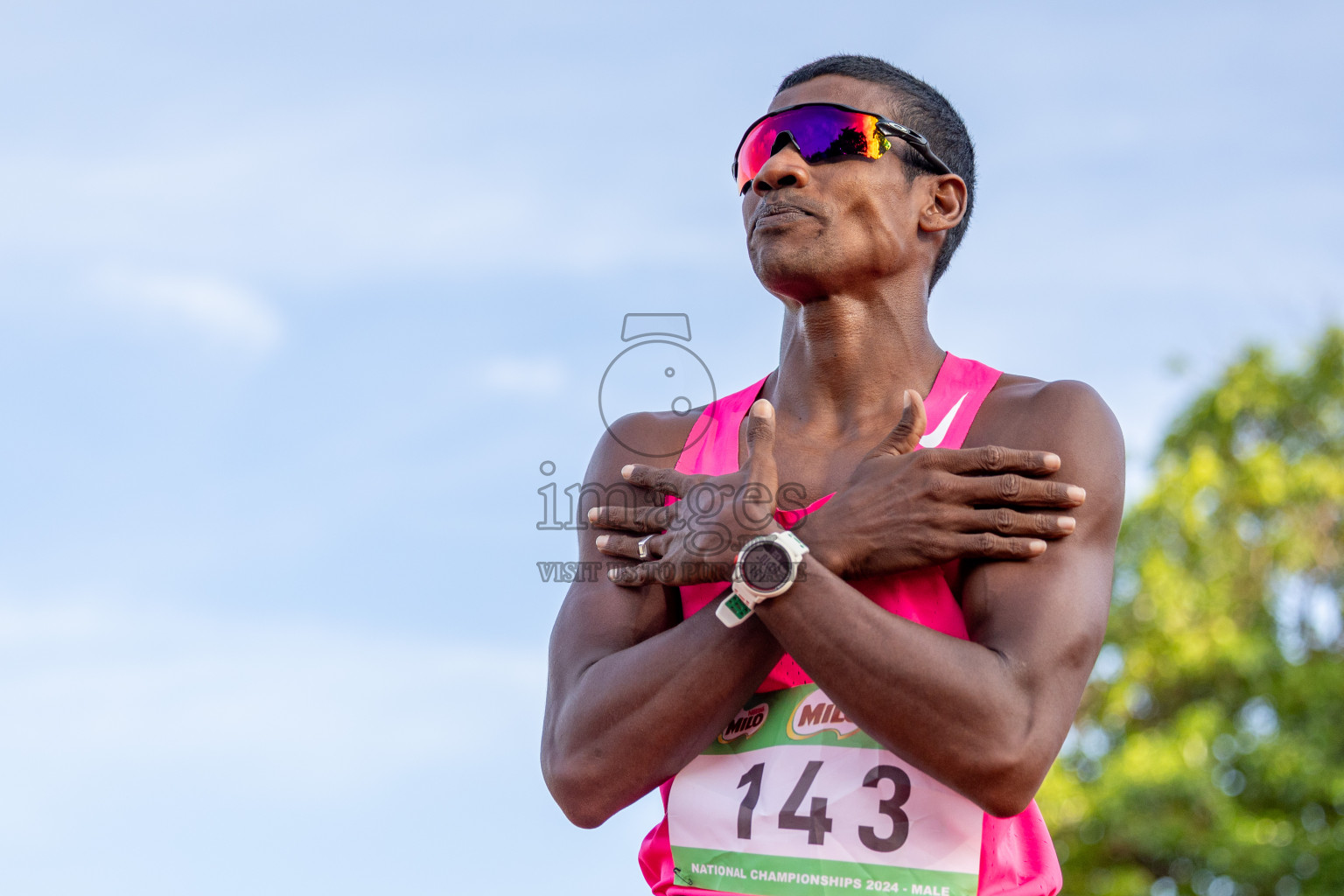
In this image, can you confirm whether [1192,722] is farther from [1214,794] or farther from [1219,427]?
[1219,427]

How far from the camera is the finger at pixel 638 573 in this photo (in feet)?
10.2

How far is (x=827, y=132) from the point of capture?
3.50 metres

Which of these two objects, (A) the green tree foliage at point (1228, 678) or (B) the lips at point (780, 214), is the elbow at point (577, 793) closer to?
A: (B) the lips at point (780, 214)

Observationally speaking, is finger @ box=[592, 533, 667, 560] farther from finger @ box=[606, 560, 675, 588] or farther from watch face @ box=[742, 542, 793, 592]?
watch face @ box=[742, 542, 793, 592]

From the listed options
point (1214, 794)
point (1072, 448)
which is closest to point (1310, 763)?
point (1214, 794)

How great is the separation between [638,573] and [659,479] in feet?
0.85

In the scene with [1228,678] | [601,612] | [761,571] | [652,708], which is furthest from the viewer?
[1228,678]

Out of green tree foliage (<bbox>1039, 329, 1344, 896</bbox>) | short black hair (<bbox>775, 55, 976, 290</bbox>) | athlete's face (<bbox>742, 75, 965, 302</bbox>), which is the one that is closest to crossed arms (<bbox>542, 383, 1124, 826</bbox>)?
A: athlete's face (<bbox>742, 75, 965, 302</bbox>)

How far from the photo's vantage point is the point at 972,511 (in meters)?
2.93

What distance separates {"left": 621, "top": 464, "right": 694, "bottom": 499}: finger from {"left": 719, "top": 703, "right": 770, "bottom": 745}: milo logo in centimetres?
54

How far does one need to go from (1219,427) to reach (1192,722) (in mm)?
5572

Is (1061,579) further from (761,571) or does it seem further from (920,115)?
(920,115)

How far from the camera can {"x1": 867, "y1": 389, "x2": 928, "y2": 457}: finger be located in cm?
307

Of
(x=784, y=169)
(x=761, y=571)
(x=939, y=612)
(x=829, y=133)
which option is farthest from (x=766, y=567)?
(x=829, y=133)
